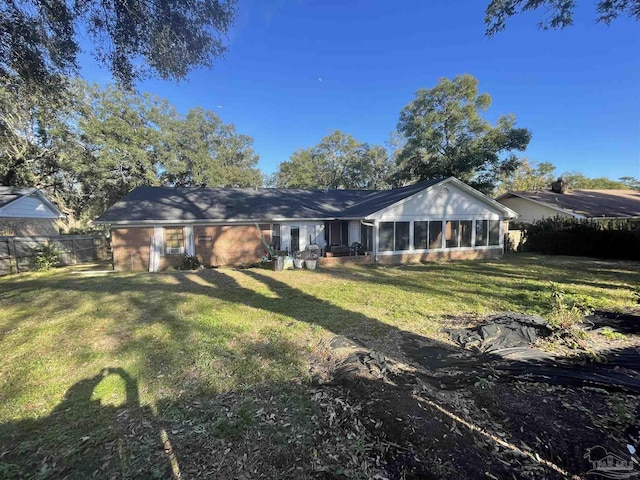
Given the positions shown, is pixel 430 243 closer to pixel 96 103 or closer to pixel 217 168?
pixel 217 168

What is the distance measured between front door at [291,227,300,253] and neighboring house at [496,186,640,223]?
58.2ft

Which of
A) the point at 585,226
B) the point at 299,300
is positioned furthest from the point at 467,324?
the point at 585,226

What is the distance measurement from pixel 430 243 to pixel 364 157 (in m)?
20.8

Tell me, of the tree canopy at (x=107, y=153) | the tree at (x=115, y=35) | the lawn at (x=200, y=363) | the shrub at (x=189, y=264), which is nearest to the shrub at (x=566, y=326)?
the lawn at (x=200, y=363)

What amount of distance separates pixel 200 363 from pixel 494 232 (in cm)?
1681

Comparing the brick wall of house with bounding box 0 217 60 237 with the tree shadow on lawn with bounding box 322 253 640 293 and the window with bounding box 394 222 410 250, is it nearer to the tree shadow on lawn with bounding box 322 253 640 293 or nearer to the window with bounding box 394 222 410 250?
the tree shadow on lawn with bounding box 322 253 640 293

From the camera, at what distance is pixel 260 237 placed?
14.9 m

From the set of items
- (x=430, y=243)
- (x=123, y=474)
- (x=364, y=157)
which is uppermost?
(x=364, y=157)

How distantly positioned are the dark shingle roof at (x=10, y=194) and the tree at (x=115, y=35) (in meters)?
13.9

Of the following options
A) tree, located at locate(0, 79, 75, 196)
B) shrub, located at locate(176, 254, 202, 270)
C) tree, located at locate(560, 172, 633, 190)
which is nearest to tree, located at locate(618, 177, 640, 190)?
→ tree, located at locate(560, 172, 633, 190)

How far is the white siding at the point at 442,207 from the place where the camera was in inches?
573

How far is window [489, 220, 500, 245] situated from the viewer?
1650 cm

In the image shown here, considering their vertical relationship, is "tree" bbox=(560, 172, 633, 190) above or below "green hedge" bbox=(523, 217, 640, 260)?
above

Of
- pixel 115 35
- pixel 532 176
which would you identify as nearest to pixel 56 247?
pixel 115 35
